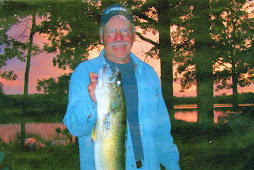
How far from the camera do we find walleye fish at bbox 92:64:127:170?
1.16m

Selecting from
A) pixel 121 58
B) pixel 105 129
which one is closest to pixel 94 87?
pixel 105 129

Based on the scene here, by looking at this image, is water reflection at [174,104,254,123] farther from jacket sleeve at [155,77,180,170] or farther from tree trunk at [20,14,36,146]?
tree trunk at [20,14,36,146]

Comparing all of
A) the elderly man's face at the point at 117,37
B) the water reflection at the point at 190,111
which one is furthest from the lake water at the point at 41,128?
the elderly man's face at the point at 117,37

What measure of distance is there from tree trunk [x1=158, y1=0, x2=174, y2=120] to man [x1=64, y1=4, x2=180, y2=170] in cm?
11

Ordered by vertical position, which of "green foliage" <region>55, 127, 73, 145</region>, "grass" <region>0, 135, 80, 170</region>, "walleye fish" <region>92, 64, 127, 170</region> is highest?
"walleye fish" <region>92, 64, 127, 170</region>

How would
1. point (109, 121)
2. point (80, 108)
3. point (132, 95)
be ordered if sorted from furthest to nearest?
point (132, 95) < point (80, 108) < point (109, 121)

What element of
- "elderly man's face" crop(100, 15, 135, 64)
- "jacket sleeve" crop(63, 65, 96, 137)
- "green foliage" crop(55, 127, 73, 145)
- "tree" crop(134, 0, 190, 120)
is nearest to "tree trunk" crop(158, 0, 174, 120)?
"tree" crop(134, 0, 190, 120)

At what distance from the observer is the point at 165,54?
2.03 m

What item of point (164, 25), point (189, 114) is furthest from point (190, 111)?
point (164, 25)

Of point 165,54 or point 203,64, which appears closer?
point 165,54

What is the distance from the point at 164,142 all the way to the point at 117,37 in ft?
3.48

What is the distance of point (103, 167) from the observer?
1192 millimetres

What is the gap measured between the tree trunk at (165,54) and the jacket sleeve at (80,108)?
796mm

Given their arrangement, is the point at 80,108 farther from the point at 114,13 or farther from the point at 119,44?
the point at 114,13
